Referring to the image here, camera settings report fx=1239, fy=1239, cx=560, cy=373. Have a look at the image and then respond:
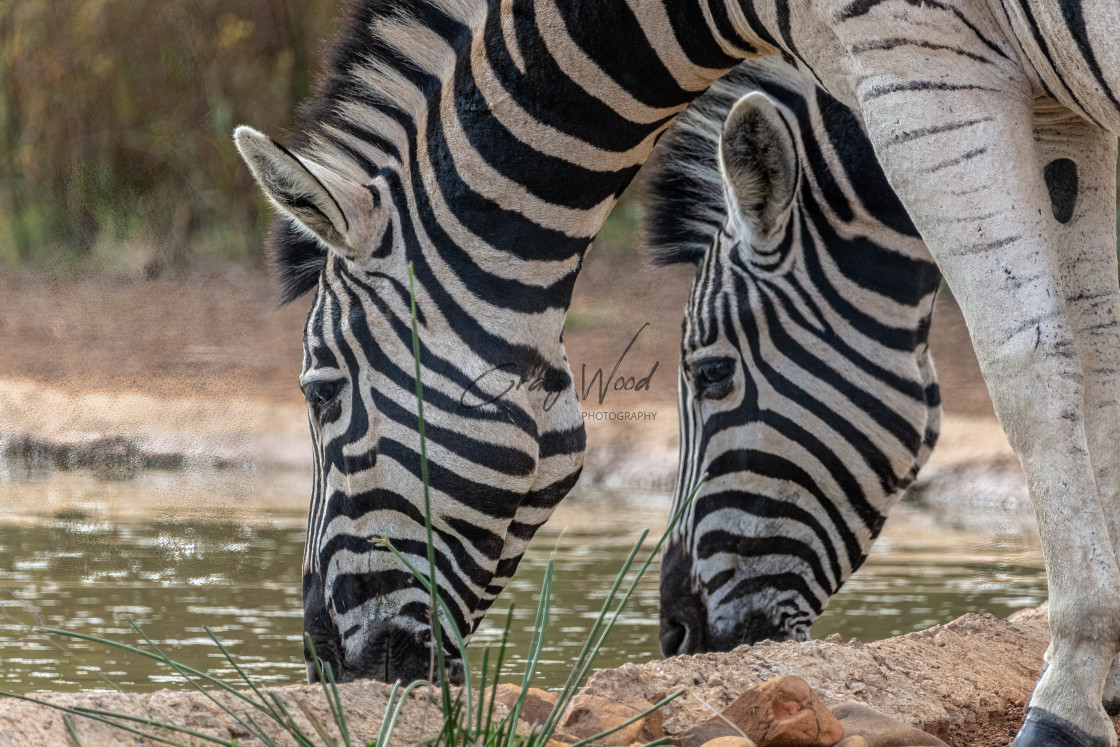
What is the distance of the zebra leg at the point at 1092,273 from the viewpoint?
2.68 metres

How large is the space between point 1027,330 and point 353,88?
1.72m

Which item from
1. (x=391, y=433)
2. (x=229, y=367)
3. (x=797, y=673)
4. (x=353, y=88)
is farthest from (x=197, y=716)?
(x=229, y=367)

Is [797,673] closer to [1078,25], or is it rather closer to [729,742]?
[729,742]

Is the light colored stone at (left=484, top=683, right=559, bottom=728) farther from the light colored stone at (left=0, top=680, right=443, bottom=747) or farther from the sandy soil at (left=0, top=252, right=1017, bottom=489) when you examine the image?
the sandy soil at (left=0, top=252, right=1017, bottom=489)

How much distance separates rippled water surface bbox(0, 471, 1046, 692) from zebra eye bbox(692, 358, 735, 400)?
886mm

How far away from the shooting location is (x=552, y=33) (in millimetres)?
2826

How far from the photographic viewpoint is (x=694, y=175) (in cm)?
397

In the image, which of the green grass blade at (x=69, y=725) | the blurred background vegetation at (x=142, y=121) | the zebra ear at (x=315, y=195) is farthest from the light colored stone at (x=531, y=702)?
the blurred background vegetation at (x=142, y=121)

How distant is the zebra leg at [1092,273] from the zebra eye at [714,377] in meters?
0.99

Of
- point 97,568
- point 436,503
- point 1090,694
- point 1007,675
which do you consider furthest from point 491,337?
point 97,568

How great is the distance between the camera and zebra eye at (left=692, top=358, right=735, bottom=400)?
3455 millimetres

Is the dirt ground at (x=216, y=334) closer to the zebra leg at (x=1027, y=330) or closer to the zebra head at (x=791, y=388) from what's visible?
the zebra head at (x=791, y=388)

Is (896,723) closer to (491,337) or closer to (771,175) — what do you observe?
(491,337)

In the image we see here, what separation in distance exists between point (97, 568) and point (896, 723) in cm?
378
